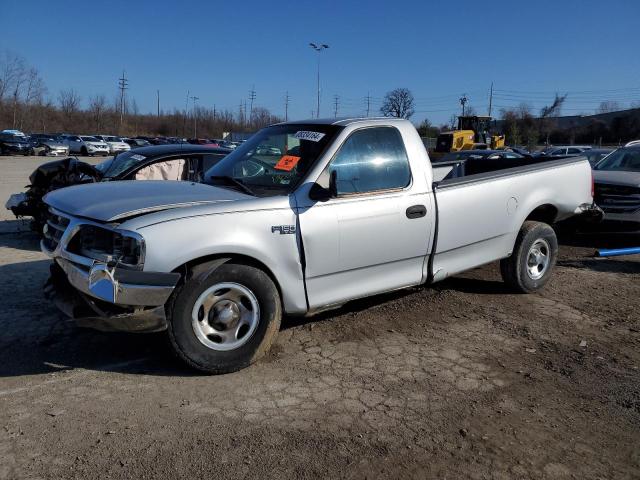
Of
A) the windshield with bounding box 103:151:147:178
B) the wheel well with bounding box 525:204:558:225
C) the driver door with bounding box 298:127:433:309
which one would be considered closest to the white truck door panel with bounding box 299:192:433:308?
the driver door with bounding box 298:127:433:309

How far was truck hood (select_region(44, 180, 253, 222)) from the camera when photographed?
366 centimetres

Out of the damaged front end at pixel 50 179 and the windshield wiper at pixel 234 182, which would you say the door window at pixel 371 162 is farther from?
the damaged front end at pixel 50 179

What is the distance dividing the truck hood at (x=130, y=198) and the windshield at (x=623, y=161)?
8771 millimetres

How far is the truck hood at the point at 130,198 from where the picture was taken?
3.66 meters

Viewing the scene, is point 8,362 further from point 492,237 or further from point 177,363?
point 492,237

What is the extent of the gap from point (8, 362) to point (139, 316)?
4.37 ft

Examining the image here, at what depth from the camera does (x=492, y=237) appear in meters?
5.46

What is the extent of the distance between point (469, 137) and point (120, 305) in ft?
111

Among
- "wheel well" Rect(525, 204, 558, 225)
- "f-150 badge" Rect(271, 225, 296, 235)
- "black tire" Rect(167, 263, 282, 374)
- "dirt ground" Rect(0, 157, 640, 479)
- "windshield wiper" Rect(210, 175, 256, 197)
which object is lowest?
"dirt ground" Rect(0, 157, 640, 479)

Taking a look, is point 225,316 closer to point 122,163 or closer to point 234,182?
point 234,182

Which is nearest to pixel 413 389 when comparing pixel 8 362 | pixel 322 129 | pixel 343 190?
pixel 343 190

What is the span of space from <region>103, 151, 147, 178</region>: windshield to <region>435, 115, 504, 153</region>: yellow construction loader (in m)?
26.0

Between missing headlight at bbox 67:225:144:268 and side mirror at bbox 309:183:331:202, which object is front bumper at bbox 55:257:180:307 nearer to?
missing headlight at bbox 67:225:144:268

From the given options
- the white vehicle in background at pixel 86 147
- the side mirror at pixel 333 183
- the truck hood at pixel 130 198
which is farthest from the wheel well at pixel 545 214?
the white vehicle in background at pixel 86 147
